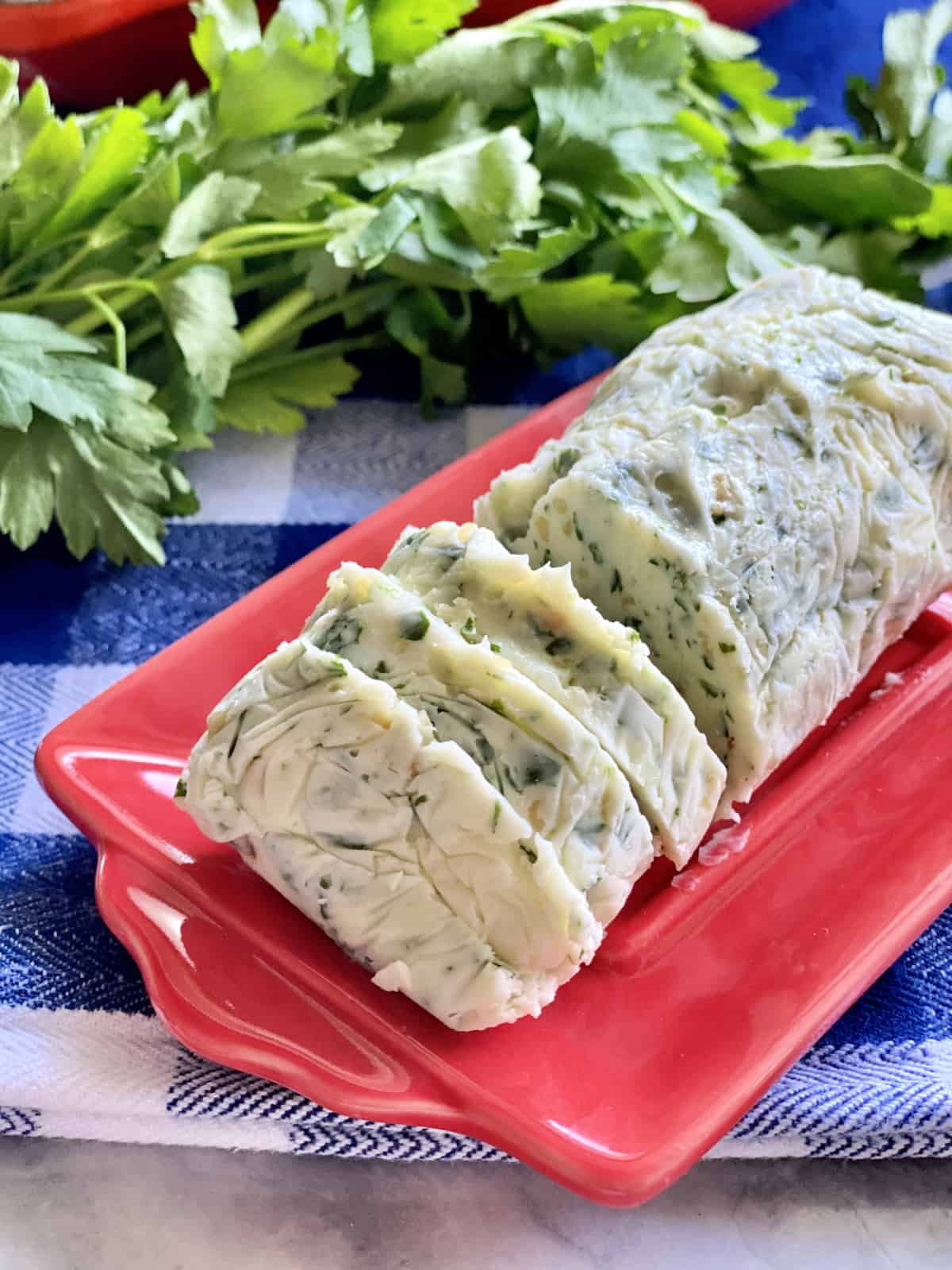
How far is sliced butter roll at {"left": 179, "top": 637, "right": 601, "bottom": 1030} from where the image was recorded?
70.6 inches

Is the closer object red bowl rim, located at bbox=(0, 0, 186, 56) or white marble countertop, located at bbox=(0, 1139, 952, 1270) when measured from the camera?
white marble countertop, located at bbox=(0, 1139, 952, 1270)

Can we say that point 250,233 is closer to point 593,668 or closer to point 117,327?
point 117,327

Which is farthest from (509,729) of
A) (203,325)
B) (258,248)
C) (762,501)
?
(258,248)

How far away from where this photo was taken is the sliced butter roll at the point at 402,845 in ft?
5.88

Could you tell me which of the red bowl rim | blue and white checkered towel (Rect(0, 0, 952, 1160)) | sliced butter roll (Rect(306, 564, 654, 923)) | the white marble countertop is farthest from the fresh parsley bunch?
the white marble countertop

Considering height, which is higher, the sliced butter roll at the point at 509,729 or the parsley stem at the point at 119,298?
the parsley stem at the point at 119,298

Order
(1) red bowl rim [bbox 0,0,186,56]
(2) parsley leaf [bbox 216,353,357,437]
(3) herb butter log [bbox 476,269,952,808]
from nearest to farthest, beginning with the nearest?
(3) herb butter log [bbox 476,269,952,808], (2) parsley leaf [bbox 216,353,357,437], (1) red bowl rim [bbox 0,0,186,56]

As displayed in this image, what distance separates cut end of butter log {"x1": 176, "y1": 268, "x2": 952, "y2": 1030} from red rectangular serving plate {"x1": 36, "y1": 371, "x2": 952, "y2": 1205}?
0.09m

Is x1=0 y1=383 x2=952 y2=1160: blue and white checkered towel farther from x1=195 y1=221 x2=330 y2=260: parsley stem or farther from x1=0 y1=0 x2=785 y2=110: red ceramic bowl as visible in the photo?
x1=0 y1=0 x2=785 y2=110: red ceramic bowl

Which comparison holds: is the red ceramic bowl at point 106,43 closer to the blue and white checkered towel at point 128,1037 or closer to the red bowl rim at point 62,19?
the red bowl rim at point 62,19

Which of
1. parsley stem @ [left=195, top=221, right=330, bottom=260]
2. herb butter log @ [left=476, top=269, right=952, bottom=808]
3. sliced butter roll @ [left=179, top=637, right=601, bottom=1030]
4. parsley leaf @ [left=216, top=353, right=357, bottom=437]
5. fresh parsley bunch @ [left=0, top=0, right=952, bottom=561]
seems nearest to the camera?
sliced butter roll @ [left=179, top=637, right=601, bottom=1030]

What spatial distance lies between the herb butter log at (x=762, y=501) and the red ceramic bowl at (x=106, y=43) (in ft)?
5.91

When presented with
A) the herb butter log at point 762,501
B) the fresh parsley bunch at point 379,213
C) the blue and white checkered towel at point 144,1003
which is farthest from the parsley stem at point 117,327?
the herb butter log at point 762,501

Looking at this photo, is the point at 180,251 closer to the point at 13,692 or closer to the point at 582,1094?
the point at 13,692
